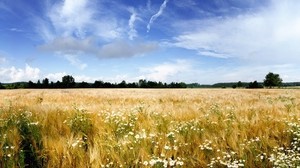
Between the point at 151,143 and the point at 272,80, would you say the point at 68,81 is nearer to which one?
the point at 272,80

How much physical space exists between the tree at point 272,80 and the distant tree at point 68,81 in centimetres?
7832

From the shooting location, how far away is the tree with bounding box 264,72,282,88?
5012 inches

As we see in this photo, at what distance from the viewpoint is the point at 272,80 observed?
419ft

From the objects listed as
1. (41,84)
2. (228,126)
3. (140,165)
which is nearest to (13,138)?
(140,165)

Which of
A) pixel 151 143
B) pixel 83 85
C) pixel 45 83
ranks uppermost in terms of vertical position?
pixel 45 83

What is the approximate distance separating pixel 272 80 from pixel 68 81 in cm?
8214

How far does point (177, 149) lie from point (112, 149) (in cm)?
104

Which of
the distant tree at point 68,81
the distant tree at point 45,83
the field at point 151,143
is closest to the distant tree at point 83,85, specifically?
the distant tree at point 68,81

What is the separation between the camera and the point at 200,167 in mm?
4930

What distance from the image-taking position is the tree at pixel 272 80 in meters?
127

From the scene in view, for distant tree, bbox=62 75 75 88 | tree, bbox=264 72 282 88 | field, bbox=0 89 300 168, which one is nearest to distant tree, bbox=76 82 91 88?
distant tree, bbox=62 75 75 88

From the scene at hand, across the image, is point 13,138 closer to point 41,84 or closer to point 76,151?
point 76,151

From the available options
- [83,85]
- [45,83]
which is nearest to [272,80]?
[83,85]

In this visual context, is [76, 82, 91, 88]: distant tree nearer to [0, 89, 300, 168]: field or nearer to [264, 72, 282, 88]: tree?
[264, 72, 282, 88]: tree
